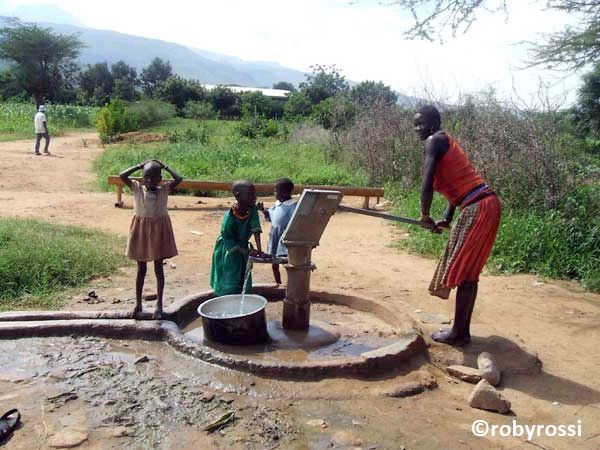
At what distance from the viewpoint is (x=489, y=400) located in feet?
9.75

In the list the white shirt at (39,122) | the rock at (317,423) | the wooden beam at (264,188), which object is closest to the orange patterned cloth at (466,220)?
the rock at (317,423)

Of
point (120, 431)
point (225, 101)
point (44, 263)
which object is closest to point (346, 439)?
point (120, 431)

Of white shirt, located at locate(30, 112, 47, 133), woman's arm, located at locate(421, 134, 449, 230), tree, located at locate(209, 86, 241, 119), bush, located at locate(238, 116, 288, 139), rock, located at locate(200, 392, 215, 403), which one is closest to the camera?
rock, located at locate(200, 392, 215, 403)

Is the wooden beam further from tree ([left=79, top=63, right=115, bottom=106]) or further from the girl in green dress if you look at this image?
tree ([left=79, top=63, right=115, bottom=106])

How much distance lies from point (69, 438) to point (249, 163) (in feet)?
34.3

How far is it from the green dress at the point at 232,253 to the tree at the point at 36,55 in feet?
123

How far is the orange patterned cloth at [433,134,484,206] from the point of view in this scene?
3553 mm

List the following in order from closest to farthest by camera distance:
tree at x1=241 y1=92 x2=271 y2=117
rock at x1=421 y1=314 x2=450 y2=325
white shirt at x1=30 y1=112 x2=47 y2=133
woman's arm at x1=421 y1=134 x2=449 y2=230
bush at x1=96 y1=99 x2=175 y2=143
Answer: woman's arm at x1=421 y1=134 x2=449 y2=230
rock at x1=421 y1=314 x2=450 y2=325
white shirt at x1=30 y1=112 x2=47 y2=133
bush at x1=96 y1=99 x2=175 y2=143
tree at x1=241 y1=92 x2=271 y2=117

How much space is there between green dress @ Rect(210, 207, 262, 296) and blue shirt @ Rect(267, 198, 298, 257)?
2.03 feet

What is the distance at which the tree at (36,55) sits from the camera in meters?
38.2

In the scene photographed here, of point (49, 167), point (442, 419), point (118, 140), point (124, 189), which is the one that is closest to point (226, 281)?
point (442, 419)

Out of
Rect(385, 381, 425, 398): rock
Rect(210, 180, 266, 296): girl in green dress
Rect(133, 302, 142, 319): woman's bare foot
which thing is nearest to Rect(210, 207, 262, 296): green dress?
Rect(210, 180, 266, 296): girl in green dress

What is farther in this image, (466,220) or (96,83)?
(96,83)

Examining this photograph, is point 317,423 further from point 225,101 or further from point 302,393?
point 225,101
